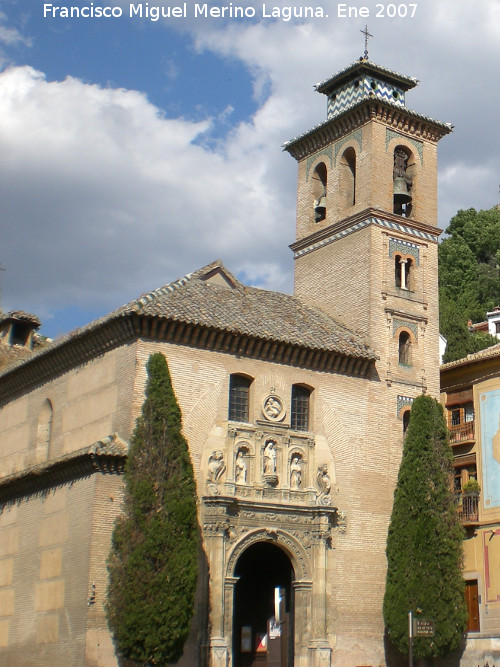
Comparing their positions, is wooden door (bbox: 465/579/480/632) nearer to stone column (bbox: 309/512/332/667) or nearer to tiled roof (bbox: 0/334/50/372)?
stone column (bbox: 309/512/332/667)

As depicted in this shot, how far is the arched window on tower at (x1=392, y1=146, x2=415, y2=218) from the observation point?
31156 mm

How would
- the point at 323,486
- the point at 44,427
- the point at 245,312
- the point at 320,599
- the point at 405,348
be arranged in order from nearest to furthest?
1. the point at 320,599
2. the point at 323,486
3. the point at 245,312
4. the point at 44,427
5. the point at 405,348

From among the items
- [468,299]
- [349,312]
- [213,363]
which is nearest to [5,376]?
[213,363]

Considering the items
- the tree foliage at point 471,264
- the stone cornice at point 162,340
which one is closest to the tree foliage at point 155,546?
the stone cornice at point 162,340

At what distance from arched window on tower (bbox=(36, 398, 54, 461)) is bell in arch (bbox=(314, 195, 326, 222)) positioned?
10.4 metres

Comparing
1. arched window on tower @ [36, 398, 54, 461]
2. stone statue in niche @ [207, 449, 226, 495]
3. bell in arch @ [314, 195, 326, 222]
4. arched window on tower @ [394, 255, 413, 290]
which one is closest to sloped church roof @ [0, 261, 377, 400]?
arched window on tower @ [36, 398, 54, 461]

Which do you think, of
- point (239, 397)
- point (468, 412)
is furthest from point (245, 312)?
point (468, 412)

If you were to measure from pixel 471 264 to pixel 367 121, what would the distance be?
1122 inches

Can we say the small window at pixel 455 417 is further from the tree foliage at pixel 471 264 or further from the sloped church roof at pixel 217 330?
the tree foliage at pixel 471 264

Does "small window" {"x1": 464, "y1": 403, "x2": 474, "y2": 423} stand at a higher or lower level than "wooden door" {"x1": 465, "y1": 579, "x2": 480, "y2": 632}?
higher

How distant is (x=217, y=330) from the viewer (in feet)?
84.5

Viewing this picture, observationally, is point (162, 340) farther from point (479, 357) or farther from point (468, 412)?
point (468, 412)

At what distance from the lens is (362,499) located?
88.7 feet

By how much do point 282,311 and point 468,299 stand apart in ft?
94.8
